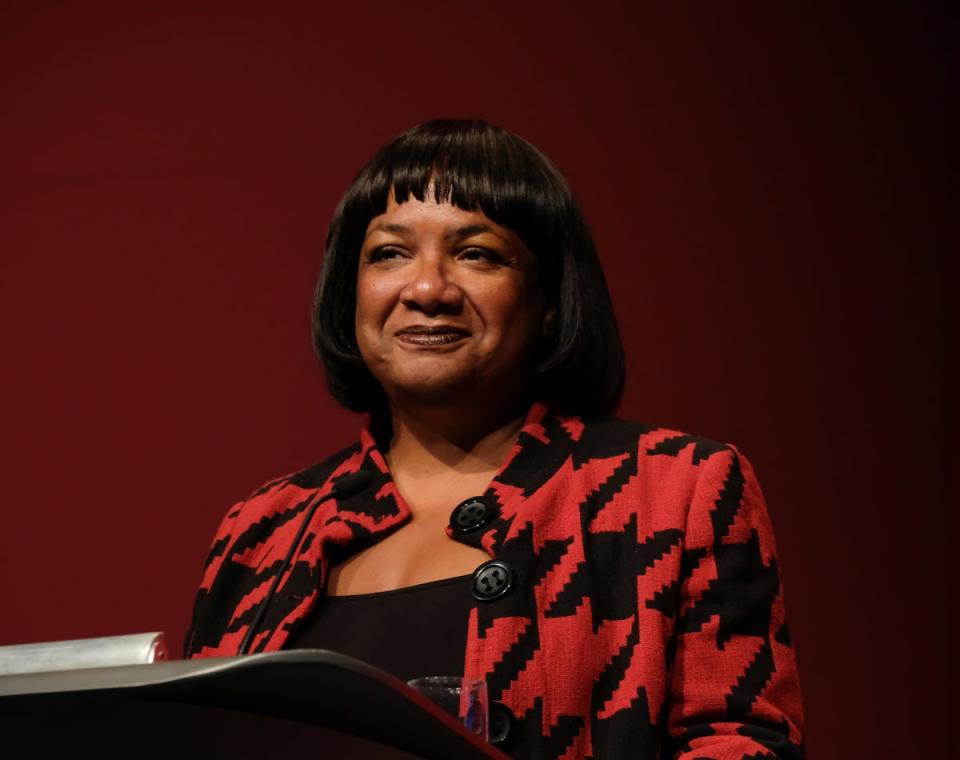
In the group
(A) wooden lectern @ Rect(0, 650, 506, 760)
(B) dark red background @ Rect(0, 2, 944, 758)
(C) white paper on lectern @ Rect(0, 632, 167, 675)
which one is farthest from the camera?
Result: (B) dark red background @ Rect(0, 2, 944, 758)

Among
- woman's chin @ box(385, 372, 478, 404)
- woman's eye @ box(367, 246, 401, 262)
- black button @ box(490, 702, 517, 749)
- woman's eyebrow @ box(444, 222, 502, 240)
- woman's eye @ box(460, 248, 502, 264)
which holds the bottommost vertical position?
black button @ box(490, 702, 517, 749)

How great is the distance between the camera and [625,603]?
159 centimetres

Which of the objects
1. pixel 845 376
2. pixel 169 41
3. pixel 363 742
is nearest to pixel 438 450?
pixel 845 376

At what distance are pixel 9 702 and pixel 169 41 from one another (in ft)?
7.34

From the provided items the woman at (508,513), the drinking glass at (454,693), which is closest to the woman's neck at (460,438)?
the woman at (508,513)

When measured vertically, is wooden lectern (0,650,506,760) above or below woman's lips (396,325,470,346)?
below

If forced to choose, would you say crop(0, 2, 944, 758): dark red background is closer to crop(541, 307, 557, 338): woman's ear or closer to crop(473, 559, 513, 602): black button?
crop(541, 307, 557, 338): woman's ear

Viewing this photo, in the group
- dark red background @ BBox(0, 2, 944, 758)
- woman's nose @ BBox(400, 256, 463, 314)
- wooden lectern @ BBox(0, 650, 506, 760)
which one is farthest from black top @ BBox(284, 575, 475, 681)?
dark red background @ BBox(0, 2, 944, 758)

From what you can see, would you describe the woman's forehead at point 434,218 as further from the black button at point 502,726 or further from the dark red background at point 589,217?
the dark red background at point 589,217

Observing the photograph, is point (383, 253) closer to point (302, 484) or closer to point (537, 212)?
point (537, 212)

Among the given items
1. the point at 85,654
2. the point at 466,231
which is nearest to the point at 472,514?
the point at 466,231

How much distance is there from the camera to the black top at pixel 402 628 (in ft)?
5.26

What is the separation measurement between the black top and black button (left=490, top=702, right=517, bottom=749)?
7cm

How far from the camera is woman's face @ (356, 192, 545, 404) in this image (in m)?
1.86
